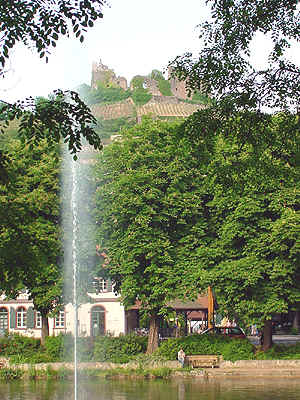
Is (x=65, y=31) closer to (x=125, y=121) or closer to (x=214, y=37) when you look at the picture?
(x=214, y=37)

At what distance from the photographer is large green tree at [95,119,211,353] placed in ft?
110

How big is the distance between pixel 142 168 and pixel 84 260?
615 cm

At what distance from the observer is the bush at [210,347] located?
3294 centimetres

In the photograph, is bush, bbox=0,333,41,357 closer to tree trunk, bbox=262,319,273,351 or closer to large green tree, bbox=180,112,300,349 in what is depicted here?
large green tree, bbox=180,112,300,349

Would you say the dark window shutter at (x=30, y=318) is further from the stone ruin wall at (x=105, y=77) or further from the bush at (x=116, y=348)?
the stone ruin wall at (x=105, y=77)

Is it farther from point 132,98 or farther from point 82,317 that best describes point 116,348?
point 132,98

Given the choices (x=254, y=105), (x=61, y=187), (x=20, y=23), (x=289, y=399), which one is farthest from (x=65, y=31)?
(x=61, y=187)

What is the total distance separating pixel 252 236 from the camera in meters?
32.8

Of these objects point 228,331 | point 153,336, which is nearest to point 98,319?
point 228,331

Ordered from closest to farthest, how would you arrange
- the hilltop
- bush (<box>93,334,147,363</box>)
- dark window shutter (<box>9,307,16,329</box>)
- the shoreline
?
the shoreline
bush (<box>93,334,147,363</box>)
dark window shutter (<box>9,307,16,329</box>)
the hilltop

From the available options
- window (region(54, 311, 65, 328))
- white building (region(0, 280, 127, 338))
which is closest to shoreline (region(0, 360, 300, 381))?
white building (region(0, 280, 127, 338))

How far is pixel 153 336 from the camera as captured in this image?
3469 centimetres

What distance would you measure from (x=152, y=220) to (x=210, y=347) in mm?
6930

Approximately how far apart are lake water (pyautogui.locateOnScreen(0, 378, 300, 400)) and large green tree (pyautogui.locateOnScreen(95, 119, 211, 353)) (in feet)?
18.3
